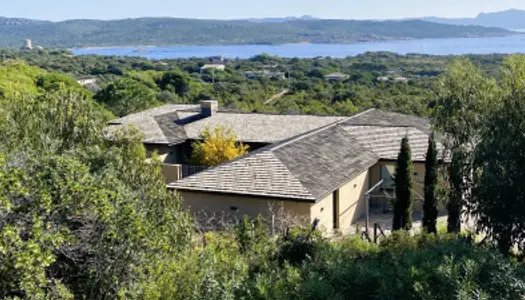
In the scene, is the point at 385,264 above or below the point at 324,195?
above

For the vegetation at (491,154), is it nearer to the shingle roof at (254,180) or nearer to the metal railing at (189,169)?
the shingle roof at (254,180)

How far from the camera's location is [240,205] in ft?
65.6

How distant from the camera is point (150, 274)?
956 cm

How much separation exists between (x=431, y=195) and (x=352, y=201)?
3922 mm

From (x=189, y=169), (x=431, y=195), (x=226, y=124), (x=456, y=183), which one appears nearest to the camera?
(x=456, y=183)

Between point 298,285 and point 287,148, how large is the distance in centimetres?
1441

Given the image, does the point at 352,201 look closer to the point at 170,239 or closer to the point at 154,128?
the point at 154,128

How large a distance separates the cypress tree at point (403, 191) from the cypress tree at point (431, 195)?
0.68m

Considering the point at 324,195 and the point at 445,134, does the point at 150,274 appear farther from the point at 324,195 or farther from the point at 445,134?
the point at 445,134

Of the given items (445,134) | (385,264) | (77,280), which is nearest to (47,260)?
(77,280)

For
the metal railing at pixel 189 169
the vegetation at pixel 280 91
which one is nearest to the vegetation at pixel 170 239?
the vegetation at pixel 280 91

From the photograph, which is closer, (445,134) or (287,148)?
(445,134)

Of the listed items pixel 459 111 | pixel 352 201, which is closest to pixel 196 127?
pixel 352 201

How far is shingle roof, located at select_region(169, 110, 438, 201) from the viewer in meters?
20.0
